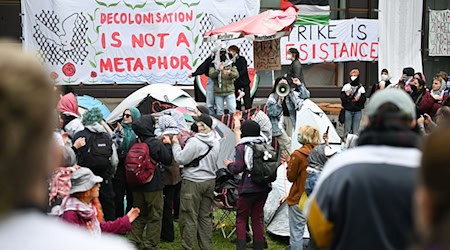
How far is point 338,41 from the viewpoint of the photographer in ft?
61.9

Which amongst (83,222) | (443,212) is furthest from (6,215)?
(83,222)

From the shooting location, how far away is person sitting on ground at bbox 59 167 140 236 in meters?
5.26

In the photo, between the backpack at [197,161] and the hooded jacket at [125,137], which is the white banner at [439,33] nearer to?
the hooded jacket at [125,137]

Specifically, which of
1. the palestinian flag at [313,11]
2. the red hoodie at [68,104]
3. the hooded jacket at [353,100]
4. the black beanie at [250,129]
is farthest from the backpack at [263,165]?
the palestinian flag at [313,11]

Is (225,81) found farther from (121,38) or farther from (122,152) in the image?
(122,152)

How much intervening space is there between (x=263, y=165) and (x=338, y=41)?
10904 mm

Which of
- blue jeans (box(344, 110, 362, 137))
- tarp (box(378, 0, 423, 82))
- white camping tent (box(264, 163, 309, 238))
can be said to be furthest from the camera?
tarp (box(378, 0, 423, 82))

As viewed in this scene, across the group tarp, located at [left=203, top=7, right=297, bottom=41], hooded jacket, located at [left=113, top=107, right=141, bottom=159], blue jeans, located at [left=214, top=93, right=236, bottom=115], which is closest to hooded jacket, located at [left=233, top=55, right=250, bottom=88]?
blue jeans, located at [left=214, top=93, right=236, bottom=115]

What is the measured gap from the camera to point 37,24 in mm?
15430

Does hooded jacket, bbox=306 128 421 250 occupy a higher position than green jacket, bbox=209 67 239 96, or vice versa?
hooded jacket, bbox=306 128 421 250

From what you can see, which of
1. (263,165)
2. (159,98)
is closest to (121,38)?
(159,98)

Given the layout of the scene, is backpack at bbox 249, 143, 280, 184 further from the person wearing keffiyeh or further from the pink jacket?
the pink jacket

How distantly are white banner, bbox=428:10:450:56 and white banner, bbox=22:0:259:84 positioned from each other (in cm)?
667

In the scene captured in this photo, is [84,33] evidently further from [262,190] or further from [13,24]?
[262,190]
